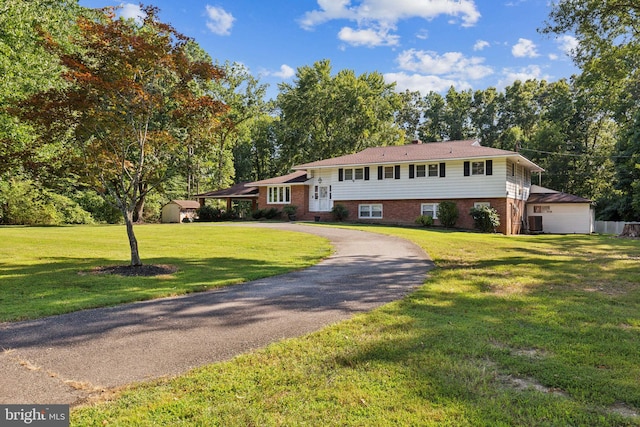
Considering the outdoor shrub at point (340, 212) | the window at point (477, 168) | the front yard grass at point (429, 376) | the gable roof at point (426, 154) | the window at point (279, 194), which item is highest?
the gable roof at point (426, 154)

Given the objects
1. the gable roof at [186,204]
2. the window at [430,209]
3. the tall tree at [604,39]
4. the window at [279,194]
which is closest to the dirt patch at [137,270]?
the tall tree at [604,39]

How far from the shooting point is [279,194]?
3669cm

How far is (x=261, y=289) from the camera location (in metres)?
8.14

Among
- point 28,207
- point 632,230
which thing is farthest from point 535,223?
point 28,207

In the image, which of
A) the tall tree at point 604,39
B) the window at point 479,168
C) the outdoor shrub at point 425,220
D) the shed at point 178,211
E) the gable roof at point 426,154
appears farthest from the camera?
the shed at point 178,211

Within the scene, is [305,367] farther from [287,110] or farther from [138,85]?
[287,110]

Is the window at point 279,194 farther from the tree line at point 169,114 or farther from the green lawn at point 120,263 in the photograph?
the green lawn at point 120,263

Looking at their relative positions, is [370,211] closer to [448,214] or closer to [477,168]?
[448,214]

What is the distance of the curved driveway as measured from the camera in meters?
3.94

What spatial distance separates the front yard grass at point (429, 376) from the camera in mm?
3176

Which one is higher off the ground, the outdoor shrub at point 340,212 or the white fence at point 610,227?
the outdoor shrub at point 340,212

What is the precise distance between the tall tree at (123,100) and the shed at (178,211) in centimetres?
2922

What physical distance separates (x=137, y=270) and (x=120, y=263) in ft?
5.85

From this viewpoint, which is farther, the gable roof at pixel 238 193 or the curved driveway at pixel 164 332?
the gable roof at pixel 238 193
